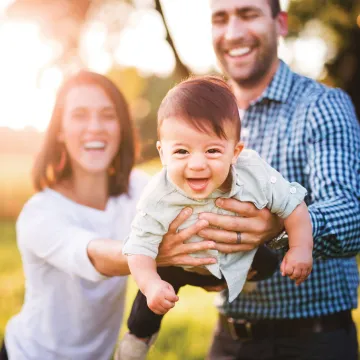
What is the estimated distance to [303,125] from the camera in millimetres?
2645

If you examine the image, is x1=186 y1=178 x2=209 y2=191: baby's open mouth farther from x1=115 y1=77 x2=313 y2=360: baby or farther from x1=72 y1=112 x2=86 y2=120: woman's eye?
x1=72 y1=112 x2=86 y2=120: woman's eye

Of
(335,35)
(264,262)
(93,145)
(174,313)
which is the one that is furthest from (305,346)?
(335,35)

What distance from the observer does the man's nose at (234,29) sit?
2924mm

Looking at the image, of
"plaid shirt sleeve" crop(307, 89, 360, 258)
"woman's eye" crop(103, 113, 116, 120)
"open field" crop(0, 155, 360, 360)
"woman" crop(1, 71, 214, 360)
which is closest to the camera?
"plaid shirt sleeve" crop(307, 89, 360, 258)

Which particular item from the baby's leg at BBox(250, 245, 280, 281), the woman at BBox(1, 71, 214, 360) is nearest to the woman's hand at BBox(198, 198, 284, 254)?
the baby's leg at BBox(250, 245, 280, 281)

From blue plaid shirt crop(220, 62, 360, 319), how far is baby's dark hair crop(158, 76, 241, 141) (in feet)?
2.01

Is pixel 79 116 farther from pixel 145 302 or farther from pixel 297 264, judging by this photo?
pixel 297 264

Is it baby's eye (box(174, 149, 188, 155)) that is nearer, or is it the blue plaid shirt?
baby's eye (box(174, 149, 188, 155))

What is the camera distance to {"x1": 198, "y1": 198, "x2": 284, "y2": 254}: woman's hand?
2.15m

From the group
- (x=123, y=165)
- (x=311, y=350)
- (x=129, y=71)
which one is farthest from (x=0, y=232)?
(x=311, y=350)

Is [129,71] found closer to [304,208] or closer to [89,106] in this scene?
[89,106]

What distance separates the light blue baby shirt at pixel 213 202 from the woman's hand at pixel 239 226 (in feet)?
0.10

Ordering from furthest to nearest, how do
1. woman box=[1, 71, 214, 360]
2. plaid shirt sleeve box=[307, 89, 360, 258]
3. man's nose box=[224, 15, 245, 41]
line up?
man's nose box=[224, 15, 245, 41]
woman box=[1, 71, 214, 360]
plaid shirt sleeve box=[307, 89, 360, 258]

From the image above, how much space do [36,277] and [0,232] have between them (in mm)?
11651
